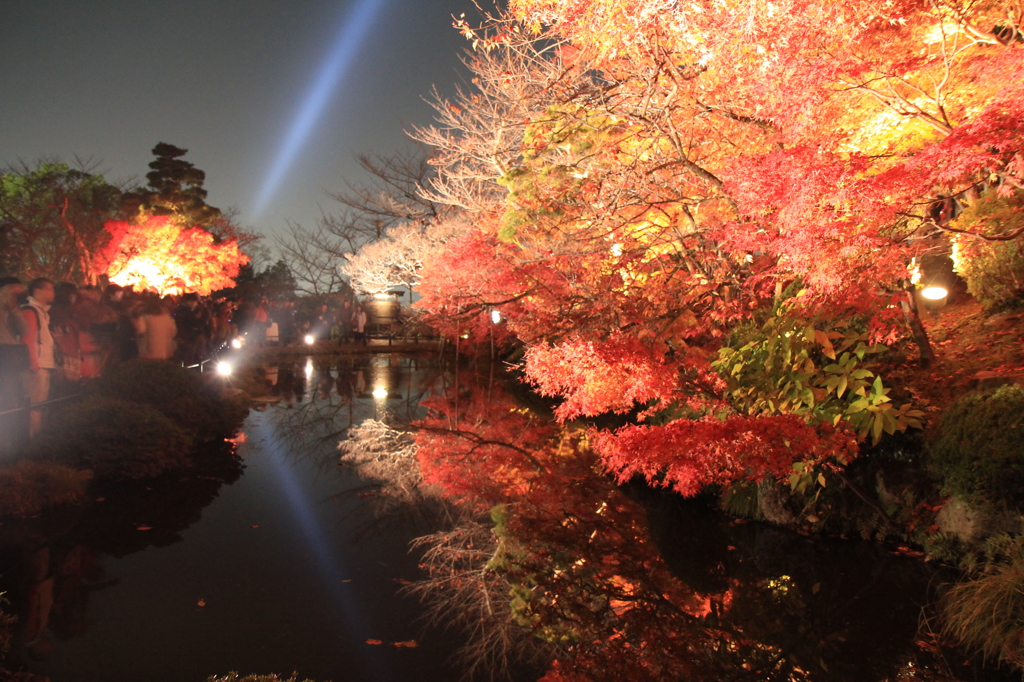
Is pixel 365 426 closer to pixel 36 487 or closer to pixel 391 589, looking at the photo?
pixel 36 487

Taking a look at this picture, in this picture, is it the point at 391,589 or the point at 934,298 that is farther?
the point at 934,298

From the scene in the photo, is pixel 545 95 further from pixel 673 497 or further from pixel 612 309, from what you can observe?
pixel 673 497

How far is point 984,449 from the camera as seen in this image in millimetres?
5414

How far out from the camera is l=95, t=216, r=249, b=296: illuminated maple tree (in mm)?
18156

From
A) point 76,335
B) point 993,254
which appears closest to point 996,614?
point 993,254

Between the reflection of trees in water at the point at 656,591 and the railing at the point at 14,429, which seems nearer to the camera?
the reflection of trees in water at the point at 656,591

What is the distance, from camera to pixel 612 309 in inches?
314

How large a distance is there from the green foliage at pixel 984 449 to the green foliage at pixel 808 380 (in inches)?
13.6

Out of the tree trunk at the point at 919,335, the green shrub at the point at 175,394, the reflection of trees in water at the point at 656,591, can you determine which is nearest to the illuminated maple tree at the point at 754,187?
the tree trunk at the point at 919,335

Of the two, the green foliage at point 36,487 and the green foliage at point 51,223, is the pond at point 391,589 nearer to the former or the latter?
the green foliage at point 36,487

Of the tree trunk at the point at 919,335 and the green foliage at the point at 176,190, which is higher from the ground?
the green foliage at the point at 176,190

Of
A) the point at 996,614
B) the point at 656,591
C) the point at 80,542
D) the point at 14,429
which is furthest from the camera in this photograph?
the point at 14,429

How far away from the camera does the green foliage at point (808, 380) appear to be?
584cm

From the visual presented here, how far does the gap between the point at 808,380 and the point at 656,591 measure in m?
2.63
